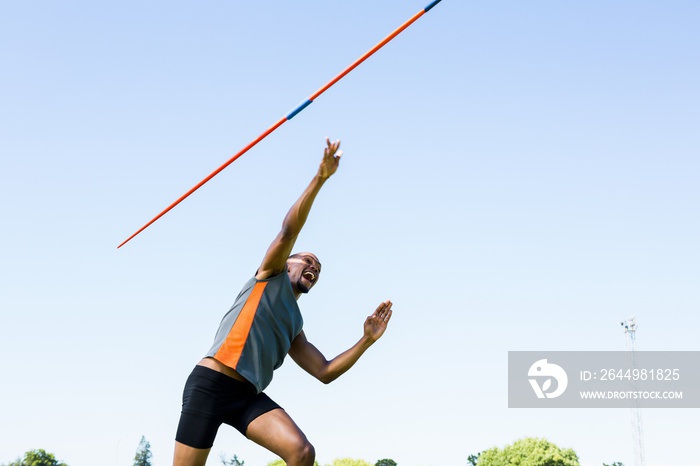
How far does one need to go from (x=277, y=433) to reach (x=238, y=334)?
84 cm

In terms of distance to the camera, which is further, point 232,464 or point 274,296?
point 232,464

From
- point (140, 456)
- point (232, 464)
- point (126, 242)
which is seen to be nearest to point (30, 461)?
point (140, 456)

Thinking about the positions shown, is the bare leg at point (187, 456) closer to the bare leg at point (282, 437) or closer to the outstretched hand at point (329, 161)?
the bare leg at point (282, 437)

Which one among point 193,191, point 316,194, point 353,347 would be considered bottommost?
point 353,347

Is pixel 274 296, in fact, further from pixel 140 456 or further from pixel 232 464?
pixel 140 456

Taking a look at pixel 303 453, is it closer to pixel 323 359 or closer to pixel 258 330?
pixel 258 330

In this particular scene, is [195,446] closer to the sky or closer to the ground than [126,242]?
closer to the ground

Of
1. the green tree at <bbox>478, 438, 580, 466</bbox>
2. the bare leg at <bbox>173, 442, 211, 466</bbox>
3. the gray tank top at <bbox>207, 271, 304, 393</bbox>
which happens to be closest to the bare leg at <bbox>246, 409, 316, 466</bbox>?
the gray tank top at <bbox>207, 271, 304, 393</bbox>

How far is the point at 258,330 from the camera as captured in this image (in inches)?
279

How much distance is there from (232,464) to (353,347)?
69.3 meters

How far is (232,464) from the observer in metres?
74.1

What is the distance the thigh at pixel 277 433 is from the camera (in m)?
6.73

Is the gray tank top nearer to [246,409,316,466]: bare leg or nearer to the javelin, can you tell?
[246,409,316,466]: bare leg

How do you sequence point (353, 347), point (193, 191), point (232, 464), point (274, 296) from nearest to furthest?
point (274, 296), point (353, 347), point (193, 191), point (232, 464)
